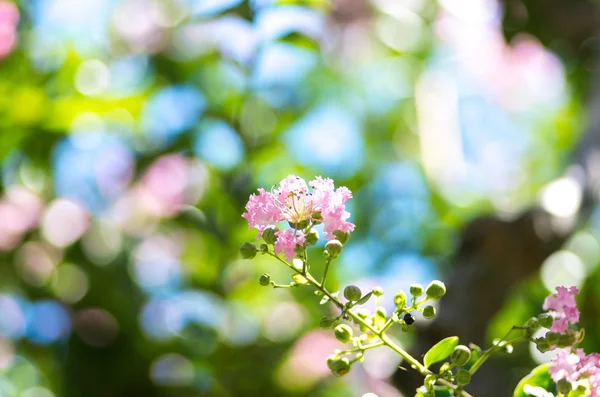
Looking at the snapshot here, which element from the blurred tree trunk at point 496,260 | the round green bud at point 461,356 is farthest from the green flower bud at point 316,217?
the blurred tree trunk at point 496,260

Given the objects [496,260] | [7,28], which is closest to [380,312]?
[496,260]

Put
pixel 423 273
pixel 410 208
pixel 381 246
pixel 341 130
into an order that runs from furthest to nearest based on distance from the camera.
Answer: pixel 341 130 < pixel 410 208 < pixel 381 246 < pixel 423 273

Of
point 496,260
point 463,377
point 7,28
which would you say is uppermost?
point 7,28

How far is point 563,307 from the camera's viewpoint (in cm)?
37

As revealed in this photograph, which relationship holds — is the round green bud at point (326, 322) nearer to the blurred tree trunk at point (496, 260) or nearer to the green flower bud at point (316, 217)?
the green flower bud at point (316, 217)

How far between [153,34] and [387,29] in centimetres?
56

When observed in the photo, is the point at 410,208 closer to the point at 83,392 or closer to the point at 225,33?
the point at 225,33

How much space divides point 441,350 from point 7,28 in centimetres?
121

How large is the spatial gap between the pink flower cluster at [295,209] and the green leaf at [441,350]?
0.28 feet

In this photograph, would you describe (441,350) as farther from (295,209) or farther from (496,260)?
(496,260)

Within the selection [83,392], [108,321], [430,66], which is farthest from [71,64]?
[430,66]

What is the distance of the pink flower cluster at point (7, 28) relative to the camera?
4.38 ft

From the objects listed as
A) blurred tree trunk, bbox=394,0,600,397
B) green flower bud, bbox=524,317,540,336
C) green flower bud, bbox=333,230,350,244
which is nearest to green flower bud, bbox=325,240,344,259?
green flower bud, bbox=333,230,350,244

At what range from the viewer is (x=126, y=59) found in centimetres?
144
